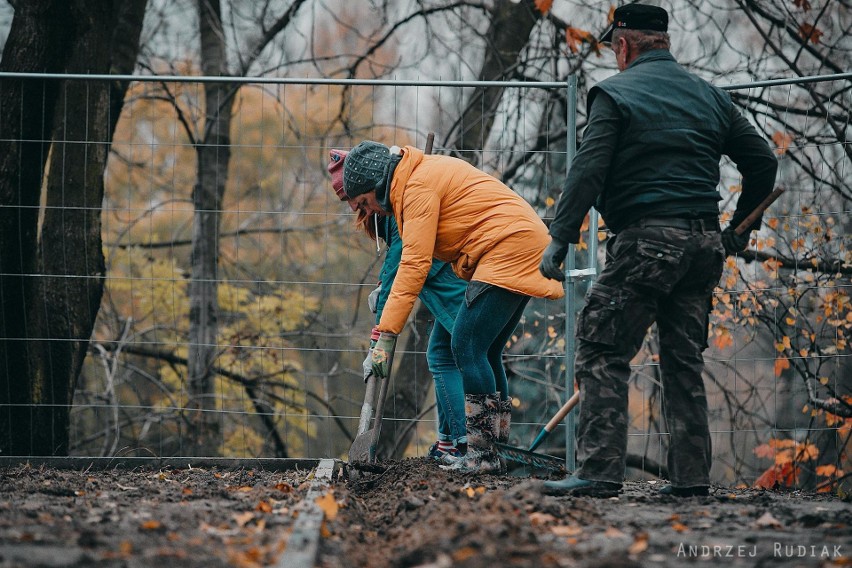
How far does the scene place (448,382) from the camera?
436 cm

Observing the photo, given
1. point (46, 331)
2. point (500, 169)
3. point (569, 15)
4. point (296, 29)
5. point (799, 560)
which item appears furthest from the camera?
point (296, 29)

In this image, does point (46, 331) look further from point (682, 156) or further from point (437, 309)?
point (682, 156)

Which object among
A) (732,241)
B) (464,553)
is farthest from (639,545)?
(732,241)

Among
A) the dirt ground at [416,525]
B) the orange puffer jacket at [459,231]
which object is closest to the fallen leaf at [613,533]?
the dirt ground at [416,525]

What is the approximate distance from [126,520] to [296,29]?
7.39 meters

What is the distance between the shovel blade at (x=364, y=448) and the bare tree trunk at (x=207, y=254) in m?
3.85

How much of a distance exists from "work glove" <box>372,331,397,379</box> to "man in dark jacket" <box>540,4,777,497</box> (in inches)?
33.9

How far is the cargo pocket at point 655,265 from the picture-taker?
3.37 metres

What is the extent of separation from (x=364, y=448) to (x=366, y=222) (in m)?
1.09

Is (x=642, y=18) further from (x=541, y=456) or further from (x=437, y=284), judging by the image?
(x=541, y=456)

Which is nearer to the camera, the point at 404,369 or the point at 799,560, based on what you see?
the point at 799,560

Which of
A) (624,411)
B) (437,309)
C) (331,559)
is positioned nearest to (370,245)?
(437,309)

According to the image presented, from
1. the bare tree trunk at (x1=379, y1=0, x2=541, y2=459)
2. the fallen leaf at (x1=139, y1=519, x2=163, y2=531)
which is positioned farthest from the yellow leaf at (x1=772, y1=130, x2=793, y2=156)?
the fallen leaf at (x1=139, y1=519, x2=163, y2=531)

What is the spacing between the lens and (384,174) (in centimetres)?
408
